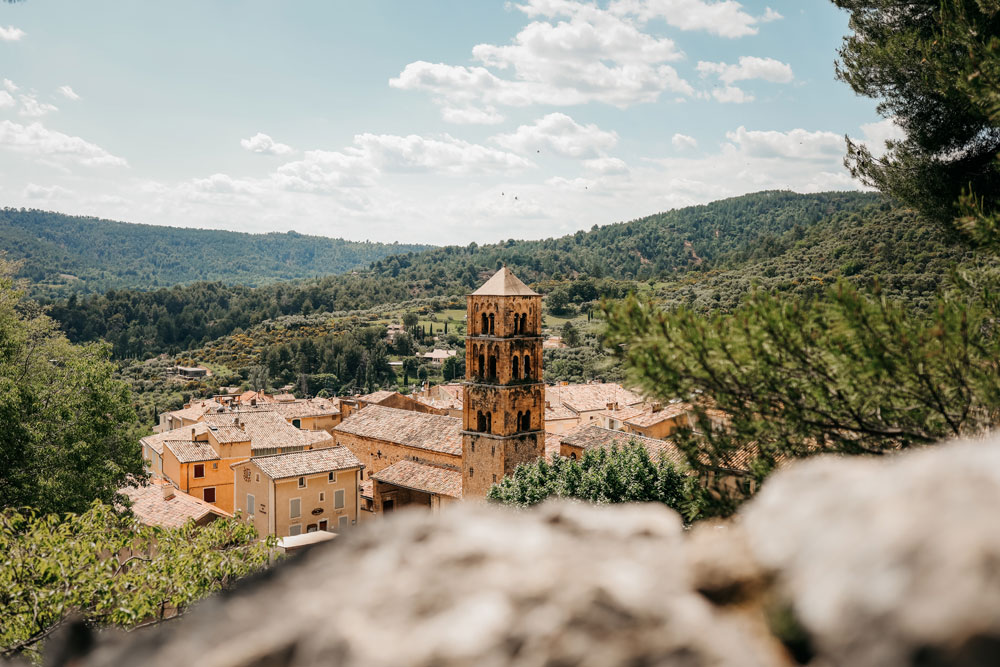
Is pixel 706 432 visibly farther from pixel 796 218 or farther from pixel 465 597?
pixel 796 218

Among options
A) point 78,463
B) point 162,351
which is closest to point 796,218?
point 162,351

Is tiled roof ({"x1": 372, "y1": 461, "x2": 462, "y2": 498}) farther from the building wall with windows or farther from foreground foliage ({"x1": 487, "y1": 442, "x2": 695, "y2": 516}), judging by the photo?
foreground foliage ({"x1": 487, "y1": 442, "x2": 695, "y2": 516})

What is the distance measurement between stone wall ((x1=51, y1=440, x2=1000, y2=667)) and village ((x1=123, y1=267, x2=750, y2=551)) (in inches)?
910

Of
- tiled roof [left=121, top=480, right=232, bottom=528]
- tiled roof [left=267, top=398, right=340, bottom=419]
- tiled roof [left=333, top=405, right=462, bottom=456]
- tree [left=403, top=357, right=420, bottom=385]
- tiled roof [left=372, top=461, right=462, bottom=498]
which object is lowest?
tree [left=403, top=357, right=420, bottom=385]

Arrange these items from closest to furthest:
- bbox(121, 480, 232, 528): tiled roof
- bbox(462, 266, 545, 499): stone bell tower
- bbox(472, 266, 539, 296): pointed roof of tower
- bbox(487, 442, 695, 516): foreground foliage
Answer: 1. bbox(487, 442, 695, 516): foreground foliage
2. bbox(121, 480, 232, 528): tiled roof
3. bbox(462, 266, 545, 499): stone bell tower
4. bbox(472, 266, 539, 296): pointed roof of tower

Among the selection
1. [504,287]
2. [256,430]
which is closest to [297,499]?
[256,430]

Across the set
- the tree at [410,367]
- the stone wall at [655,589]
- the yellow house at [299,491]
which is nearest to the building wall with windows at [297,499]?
the yellow house at [299,491]

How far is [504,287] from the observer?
33469 millimetres

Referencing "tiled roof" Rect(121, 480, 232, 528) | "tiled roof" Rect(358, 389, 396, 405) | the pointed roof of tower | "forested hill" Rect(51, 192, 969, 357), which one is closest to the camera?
"tiled roof" Rect(121, 480, 232, 528)

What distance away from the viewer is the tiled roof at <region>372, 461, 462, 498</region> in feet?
115

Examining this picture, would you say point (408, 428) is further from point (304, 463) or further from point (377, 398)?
point (377, 398)

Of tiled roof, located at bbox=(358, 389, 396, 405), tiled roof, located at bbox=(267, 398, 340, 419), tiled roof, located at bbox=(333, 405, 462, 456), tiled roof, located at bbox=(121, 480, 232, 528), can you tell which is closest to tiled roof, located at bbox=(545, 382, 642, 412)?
tiled roof, located at bbox=(358, 389, 396, 405)

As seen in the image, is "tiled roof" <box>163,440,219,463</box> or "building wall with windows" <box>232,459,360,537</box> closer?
"building wall with windows" <box>232,459,360,537</box>

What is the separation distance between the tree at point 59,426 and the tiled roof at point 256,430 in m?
20.2
